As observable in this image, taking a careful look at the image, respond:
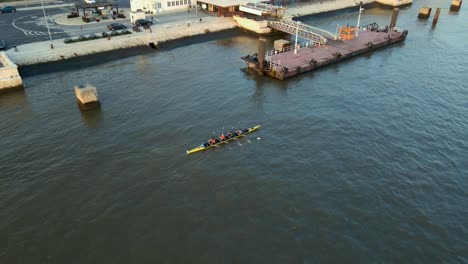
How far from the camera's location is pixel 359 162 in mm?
37438

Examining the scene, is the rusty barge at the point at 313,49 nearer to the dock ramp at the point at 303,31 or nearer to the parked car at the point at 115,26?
the dock ramp at the point at 303,31

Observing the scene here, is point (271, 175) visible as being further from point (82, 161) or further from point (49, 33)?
point (49, 33)

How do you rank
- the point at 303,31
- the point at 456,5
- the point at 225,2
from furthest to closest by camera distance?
the point at 456,5
the point at 225,2
the point at 303,31

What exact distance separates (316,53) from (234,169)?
130 ft

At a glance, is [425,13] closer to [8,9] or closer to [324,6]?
[324,6]

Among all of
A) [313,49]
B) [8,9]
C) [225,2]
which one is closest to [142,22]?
[225,2]

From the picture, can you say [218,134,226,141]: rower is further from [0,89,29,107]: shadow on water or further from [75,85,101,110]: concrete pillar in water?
[0,89,29,107]: shadow on water

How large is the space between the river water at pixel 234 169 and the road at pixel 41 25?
543 inches

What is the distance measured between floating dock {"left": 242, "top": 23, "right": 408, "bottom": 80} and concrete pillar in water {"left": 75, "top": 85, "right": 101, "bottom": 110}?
26.8 m

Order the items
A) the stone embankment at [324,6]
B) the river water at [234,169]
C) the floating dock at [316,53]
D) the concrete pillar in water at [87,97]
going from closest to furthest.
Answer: the river water at [234,169] < the concrete pillar in water at [87,97] < the floating dock at [316,53] < the stone embankment at [324,6]

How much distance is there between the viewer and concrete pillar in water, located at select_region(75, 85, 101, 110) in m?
46.5

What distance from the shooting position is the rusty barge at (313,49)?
59188mm

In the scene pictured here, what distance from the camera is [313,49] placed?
2729 inches

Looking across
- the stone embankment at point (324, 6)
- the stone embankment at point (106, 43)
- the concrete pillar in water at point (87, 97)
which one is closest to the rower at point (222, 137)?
the concrete pillar in water at point (87, 97)
